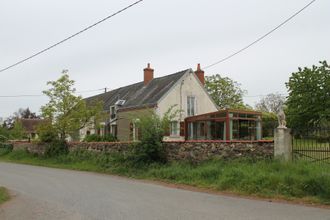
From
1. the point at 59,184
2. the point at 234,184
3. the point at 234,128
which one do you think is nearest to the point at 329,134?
the point at 234,184

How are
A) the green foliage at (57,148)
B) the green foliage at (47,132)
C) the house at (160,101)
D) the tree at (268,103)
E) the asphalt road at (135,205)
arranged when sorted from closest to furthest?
the asphalt road at (135,205) < the green foliage at (57,148) < the green foliage at (47,132) < the house at (160,101) < the tree at (268,103)

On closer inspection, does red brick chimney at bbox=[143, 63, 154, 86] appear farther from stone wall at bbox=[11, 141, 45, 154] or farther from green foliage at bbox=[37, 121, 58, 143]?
stone wall at bbox=[11, 141, 45, 154]

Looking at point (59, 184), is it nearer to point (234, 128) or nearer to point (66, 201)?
point (66, 201)

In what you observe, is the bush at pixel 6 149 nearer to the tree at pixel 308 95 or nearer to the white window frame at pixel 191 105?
the white window frame at pixel 191 105

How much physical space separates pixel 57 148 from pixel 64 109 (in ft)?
11.1

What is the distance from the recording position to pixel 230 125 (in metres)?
26.9

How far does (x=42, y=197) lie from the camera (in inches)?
493

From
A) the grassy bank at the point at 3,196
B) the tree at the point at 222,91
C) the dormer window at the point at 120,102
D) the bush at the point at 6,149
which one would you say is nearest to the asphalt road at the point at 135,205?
the grassy bank at the point at 3,196

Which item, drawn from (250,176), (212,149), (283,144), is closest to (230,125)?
(212,149)

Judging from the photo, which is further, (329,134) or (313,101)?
→ (313,101)

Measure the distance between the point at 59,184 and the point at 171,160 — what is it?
593 centimetres

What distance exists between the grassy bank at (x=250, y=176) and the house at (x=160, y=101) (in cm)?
1096

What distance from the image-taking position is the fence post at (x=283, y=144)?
14719 millimetres

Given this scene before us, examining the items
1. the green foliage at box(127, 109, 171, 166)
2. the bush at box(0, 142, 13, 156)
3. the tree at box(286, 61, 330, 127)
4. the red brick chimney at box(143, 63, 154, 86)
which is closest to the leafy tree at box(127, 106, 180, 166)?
the green foliage at box(127, 109, 171, 166)
